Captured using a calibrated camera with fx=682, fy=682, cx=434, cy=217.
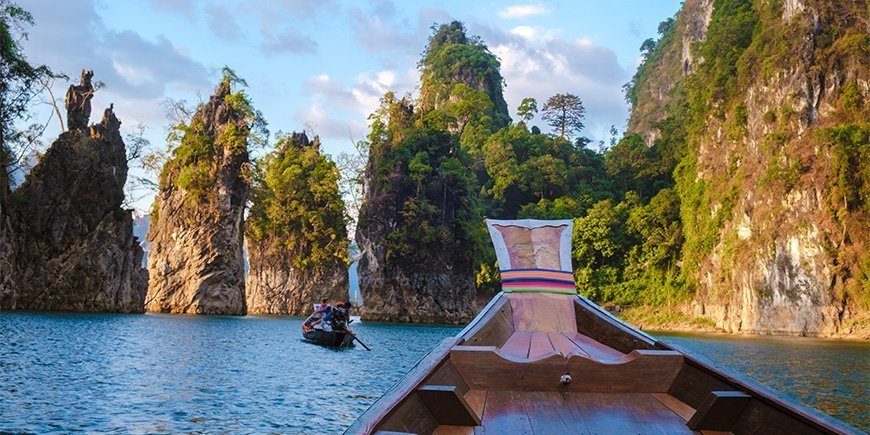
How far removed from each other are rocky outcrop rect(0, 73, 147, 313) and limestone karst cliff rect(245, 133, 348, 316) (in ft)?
44.8

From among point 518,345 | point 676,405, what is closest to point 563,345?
point 518,345

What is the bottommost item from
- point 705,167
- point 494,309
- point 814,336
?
point 814,336

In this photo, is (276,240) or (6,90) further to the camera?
(276,240)

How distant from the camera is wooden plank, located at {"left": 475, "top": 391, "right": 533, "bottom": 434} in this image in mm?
4082

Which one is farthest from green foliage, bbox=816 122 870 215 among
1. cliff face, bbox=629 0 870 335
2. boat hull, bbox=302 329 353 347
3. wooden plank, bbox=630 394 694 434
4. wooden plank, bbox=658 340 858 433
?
wooden plank, bbox=630 394 694 434

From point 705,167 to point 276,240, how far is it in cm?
3504

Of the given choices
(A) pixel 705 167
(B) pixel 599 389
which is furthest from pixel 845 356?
(A) pixel 705 167

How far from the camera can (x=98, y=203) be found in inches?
1609

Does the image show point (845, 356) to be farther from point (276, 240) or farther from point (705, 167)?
point (276, 240)

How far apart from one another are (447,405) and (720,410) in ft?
5.25

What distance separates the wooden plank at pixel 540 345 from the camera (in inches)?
250

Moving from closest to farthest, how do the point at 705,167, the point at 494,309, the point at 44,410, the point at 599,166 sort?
1. the point at 494,309
2. the point at 44,410
3. the point at 705,167
4. the point at 599,166

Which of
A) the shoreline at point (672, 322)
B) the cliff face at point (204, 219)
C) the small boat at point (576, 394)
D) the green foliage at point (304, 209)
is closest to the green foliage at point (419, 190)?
the green foliage at point (304, 209)

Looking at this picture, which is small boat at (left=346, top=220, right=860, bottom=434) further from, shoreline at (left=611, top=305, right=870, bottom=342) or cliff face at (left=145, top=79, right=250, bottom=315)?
cliff face at (left=145, top=79, right=250, bottom=315)
